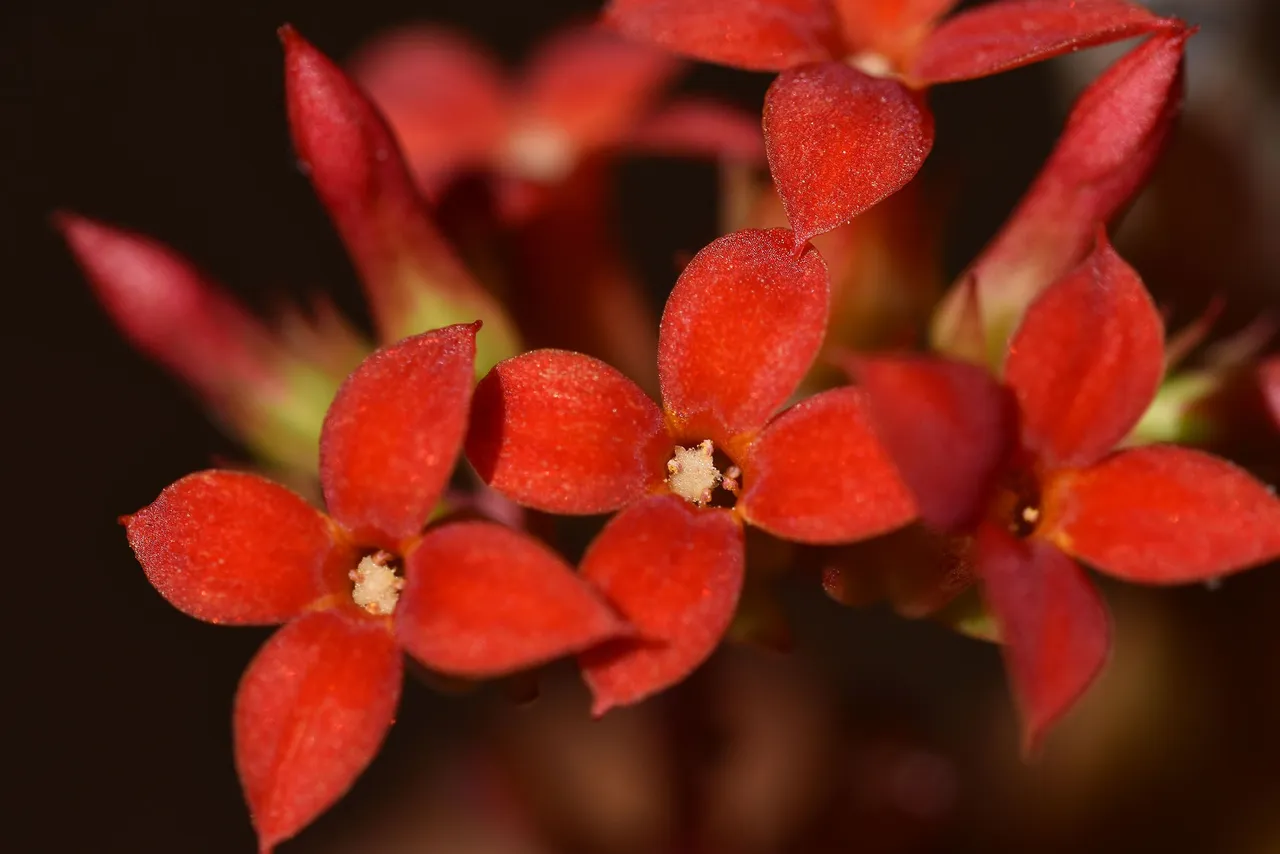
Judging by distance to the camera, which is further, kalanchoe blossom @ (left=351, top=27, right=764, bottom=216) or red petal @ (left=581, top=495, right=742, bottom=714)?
kalanchoe blossom @ (left=351, top=27, right=764, bottom=216)

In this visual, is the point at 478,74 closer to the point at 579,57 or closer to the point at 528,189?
the point at 579,57

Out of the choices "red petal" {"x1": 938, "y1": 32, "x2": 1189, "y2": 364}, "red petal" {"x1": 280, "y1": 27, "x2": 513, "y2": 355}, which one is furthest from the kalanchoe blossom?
"red petal" {"x1": 938, "y1": 32, "x2": 1189, "y2": 364}

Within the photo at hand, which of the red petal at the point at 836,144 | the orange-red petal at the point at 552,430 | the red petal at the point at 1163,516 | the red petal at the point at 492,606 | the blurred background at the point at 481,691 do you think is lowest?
the blurred background at the point at 481,691

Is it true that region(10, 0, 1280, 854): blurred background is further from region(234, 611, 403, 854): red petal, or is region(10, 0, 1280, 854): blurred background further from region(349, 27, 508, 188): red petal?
region(234, 611, 403, 854): red petal

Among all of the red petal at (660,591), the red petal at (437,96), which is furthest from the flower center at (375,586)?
the red petal at (437,96)

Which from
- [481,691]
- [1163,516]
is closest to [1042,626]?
[1163,516]

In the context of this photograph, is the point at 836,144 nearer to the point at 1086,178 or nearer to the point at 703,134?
the point at 1086,178

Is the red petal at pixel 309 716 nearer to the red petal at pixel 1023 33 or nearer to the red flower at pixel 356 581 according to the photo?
the red flower at pixel 356 581
